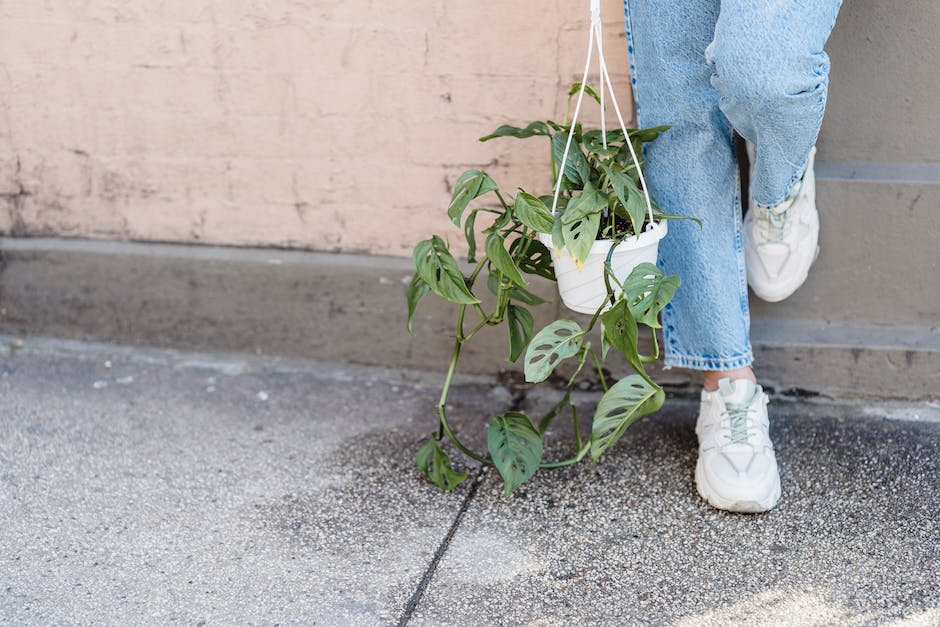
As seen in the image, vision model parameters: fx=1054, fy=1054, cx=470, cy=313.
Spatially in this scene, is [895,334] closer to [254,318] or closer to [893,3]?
[893,3]

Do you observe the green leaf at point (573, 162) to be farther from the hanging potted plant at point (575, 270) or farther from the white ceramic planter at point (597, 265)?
the white ceramic planter at point (597, 265)

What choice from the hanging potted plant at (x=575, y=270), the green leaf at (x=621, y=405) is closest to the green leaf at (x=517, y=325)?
the hanging potted plant at (x=575, y=270)

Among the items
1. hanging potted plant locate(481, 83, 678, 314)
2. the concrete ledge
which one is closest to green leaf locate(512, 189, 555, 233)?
hanging potted plant locate(481, 83, 678, 314)

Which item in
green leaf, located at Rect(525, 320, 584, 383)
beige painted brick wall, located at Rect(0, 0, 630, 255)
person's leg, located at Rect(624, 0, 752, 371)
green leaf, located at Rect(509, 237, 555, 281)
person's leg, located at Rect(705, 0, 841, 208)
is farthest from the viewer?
beige painted brick wall, located at Rect(0, 0, 630, 255)

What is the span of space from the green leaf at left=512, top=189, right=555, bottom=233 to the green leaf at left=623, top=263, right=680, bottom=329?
167mm

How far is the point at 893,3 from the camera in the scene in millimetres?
2119

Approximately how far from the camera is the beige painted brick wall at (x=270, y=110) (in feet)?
7.72

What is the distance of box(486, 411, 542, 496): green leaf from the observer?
198 cm

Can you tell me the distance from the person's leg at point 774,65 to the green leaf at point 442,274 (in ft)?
1.82

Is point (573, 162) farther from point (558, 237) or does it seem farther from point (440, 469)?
point (440, 469)

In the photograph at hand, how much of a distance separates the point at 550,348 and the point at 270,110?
3.46ft

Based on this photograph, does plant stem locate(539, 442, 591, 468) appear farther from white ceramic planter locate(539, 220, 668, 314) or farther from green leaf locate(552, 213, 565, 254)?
green leaf locate(552, 213, 565, 254)

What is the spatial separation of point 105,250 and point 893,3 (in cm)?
191

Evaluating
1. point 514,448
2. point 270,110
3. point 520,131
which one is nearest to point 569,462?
point 514,448
